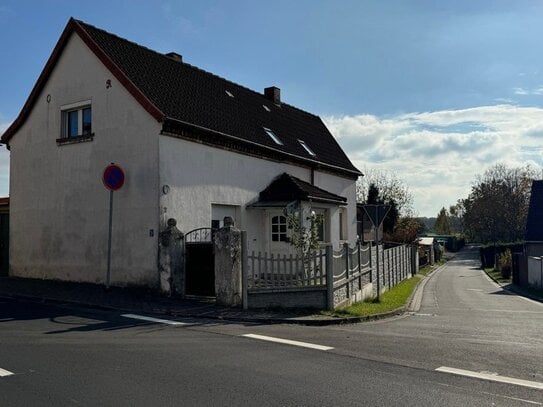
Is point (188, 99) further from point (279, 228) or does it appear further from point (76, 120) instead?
point (279, 228)

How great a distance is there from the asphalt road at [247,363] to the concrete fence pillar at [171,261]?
2.58 metres

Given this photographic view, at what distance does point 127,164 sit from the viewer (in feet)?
48.9

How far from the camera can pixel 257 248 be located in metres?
19.0

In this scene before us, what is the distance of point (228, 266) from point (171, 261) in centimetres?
216

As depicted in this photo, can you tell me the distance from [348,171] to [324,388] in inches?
873

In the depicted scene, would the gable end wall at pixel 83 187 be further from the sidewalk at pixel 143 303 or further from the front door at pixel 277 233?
the front door at pixel 277 233

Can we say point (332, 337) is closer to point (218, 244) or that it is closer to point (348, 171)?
point (218, 244)

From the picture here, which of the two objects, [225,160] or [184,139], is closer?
[184,139]

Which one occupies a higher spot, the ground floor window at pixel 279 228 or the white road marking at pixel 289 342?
the ground floor window at pixel 279 228

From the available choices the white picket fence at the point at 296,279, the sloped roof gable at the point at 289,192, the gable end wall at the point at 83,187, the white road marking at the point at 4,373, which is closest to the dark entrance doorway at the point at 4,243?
the gable end wall at the point at 83,187

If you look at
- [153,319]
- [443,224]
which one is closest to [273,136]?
[153,319]

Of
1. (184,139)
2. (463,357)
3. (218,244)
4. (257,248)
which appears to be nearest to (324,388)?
(463,357)

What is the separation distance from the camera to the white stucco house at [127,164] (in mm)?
14594

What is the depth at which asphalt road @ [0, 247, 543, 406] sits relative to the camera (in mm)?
5305
